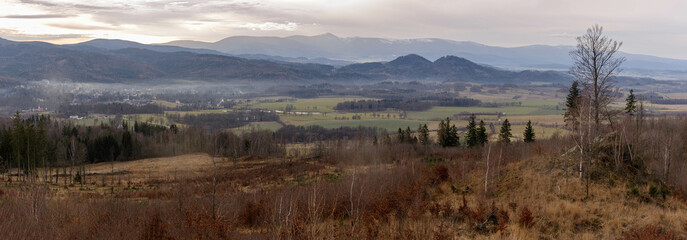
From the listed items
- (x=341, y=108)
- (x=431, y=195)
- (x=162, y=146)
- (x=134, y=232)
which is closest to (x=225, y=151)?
(x=162, y=146)

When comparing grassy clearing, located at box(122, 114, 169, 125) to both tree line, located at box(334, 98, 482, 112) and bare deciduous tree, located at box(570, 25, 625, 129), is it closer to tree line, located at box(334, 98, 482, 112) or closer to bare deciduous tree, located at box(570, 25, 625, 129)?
tree line, located at box(334, 98, 482, 112)

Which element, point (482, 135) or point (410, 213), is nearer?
point (410, 213)

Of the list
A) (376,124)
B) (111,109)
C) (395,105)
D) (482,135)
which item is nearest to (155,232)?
(482,135)

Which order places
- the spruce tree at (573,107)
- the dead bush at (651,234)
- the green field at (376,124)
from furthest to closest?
1. the green field at (376,124)
2. the spruce tree at (573,107)
3. the dead bush at (651,234)

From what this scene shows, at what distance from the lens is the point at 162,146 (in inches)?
2980

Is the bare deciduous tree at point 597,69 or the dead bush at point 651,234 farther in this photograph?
the bare deciduous tree at point 597,69

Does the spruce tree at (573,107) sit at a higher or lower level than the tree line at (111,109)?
higher

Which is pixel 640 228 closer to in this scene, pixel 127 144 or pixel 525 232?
pixel 525 232

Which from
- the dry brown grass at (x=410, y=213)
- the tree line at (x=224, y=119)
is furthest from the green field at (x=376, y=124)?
the dry brown grass at (x=410, y=213)

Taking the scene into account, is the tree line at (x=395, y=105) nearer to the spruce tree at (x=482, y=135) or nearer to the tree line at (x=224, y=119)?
the tree line at (x=224, y=119)

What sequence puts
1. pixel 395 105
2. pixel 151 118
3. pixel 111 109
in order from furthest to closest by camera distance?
pixel 395 105 → pixel 111 109 → pixel 151 118

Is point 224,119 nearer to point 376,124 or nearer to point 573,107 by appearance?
point 376,124

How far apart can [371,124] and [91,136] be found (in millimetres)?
68874

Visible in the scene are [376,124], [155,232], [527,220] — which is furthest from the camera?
[376,124]
